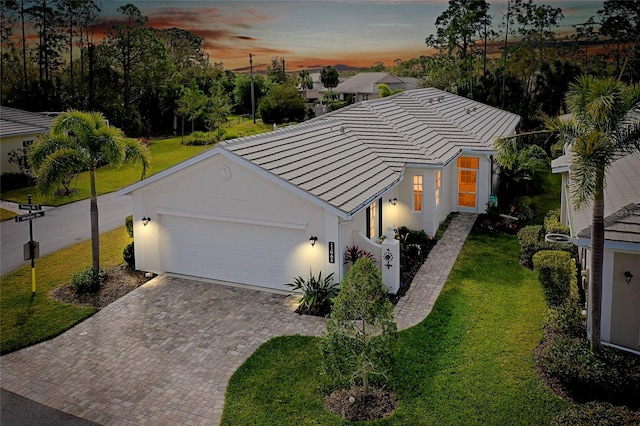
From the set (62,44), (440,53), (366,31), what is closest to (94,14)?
(62,44)

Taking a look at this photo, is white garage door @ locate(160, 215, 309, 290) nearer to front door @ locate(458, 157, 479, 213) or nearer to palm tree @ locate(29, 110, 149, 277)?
palm tree @ locate(29, 110, 149, 277)

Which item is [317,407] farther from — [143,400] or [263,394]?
[143,400]

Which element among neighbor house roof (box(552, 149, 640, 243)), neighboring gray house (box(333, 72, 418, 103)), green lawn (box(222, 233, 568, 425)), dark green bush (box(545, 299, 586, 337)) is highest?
neighboring gray house (box(333, 72, 418, 103))

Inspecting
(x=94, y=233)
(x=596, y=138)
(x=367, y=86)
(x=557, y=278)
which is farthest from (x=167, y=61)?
(x=596, y=138)

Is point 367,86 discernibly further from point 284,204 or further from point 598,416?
point 598,416

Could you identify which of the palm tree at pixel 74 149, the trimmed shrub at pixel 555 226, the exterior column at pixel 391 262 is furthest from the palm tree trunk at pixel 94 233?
the trimmed shrub at pixel 555 226

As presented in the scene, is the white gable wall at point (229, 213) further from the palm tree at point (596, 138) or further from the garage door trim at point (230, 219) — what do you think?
the palm tree at point (596, 138)

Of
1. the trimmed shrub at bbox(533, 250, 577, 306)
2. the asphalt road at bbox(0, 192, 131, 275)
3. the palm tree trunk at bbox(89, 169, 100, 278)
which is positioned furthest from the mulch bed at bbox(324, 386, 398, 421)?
the asphalt road at bbox(0, 192, 131, 275)
